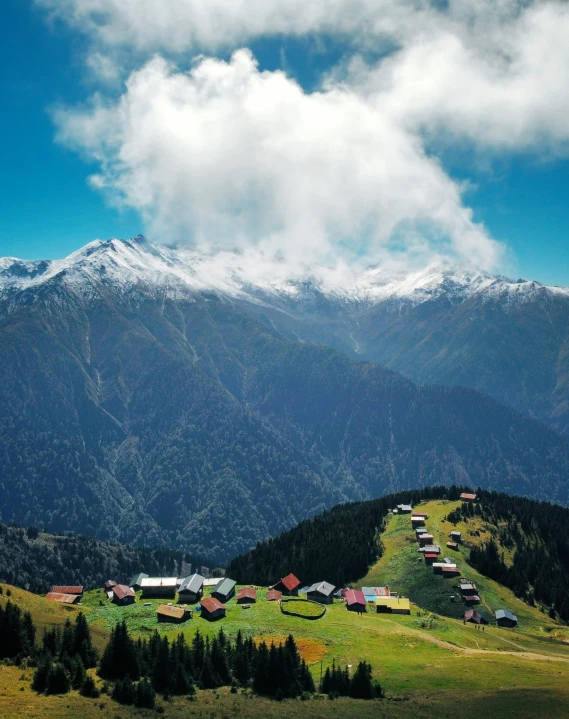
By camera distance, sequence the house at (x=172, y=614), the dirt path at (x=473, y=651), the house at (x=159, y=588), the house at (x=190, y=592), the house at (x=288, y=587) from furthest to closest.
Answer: the house at (x=288, y=587), the house at (x=159, y=588), the house at (x=190, y=592), the house at (x=172, y=614), the dirt path at (x=473, y=651)

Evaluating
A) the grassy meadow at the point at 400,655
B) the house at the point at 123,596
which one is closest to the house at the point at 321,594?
the grassy meadow at the point at 400,655

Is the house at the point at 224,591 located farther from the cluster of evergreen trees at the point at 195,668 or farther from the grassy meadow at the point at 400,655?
the cluster of evergreen trees at the point at 195,668

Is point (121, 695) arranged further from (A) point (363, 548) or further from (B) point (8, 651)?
(A) point (363, 548)

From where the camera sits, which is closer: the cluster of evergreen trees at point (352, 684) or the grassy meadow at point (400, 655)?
the grassy meadow at point (400, 655)

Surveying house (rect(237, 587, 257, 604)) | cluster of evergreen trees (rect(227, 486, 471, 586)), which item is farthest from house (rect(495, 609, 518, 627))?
house (rect(237, 587, 257, 604))

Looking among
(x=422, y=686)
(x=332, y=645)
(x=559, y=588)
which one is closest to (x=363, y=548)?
(x=559, y=588)
